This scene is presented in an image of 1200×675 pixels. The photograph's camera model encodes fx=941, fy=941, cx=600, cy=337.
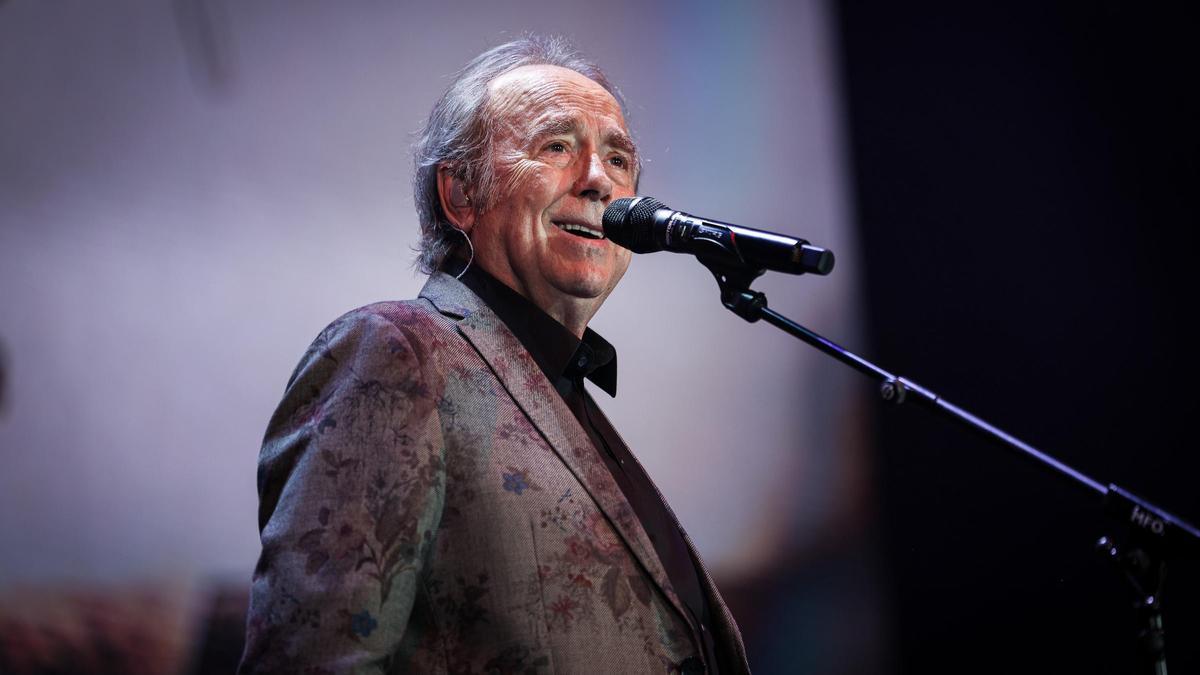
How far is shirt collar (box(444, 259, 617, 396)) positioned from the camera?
56.8 inches

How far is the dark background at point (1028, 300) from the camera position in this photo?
2.04 meters

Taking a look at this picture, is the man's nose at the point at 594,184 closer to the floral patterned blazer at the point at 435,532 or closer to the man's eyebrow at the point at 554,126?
the man's eyebrow at the point at 554,126

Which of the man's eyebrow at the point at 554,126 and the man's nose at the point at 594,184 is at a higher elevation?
the man's eyebrow at the point at 554,126

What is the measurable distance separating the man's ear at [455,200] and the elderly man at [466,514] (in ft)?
0.44

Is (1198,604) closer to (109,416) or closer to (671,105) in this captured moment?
(671,105)

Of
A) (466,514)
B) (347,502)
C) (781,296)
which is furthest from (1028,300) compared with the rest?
(347,502)

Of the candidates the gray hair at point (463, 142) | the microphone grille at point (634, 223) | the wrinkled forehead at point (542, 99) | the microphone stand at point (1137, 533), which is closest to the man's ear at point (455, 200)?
the gray hair at point (463, 142)

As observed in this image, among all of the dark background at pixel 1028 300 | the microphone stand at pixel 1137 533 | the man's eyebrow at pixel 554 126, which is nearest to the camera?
the microphone stand at pixel 1137 533

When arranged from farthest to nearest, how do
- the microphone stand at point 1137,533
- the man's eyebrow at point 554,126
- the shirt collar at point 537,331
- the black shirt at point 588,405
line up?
the man's eyebrow at point 554,126, the shirt collar at point 537,331, the black shirt at point 588,405, the microphone stand at point 1137,533

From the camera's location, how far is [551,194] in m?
1.51

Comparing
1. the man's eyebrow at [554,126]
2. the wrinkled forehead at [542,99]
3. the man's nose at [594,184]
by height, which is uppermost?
the wrinkled forehead at [542,99]

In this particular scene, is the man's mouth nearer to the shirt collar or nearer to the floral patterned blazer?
the shirt collar

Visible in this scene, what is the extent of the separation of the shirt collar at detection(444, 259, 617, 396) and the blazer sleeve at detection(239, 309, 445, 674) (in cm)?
27

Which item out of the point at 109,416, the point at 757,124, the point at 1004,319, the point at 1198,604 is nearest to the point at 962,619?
the point at 1198,604
